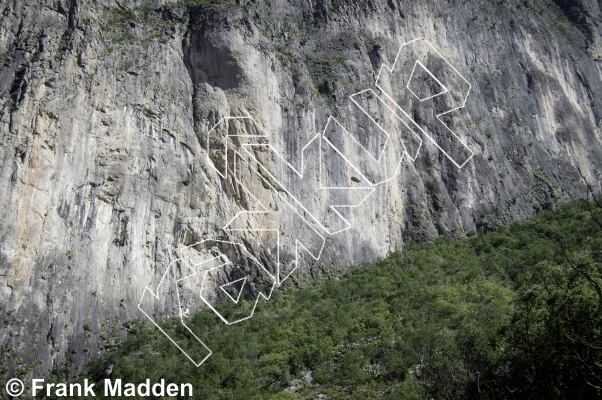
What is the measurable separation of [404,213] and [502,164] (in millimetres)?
14928

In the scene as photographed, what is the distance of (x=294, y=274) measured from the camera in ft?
112

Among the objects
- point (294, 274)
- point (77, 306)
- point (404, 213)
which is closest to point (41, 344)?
point (77, 306)

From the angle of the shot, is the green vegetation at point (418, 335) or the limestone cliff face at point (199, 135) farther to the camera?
the limestone cliff face at point (199, 135)

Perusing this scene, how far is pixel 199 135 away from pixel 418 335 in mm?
20369

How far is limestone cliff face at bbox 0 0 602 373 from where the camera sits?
2559cm

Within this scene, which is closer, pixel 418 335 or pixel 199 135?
pixel 418 335

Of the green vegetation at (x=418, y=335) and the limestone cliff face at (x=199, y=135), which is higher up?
the limestone cliff face at (x=199, y=135)

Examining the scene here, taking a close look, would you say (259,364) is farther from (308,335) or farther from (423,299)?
(423,299)

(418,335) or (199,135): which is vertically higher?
(199,135)

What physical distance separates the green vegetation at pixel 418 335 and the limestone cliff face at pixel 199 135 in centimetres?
331

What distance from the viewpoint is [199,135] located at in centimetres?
3522

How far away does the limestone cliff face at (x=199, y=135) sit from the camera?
1008 inches

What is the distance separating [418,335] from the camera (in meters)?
23.7

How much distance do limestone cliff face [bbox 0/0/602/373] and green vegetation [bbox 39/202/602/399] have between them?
331cm
